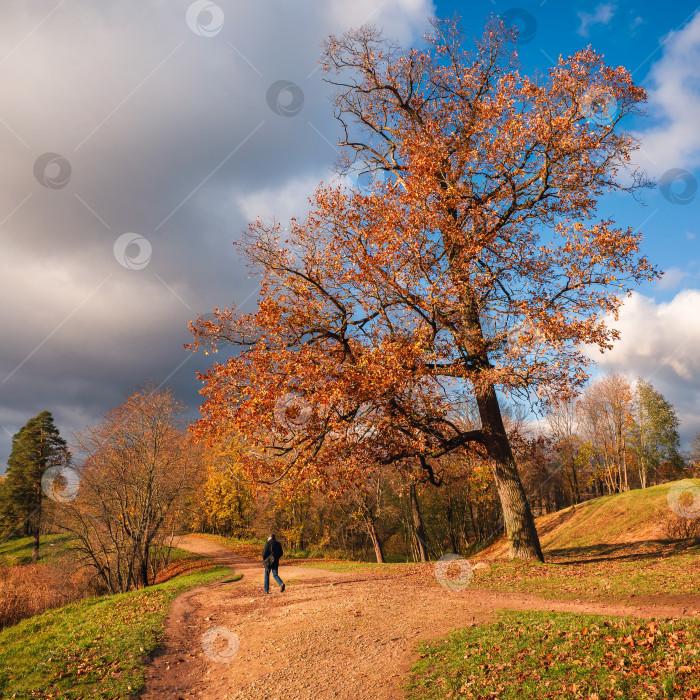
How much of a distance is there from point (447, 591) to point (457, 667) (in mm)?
5937

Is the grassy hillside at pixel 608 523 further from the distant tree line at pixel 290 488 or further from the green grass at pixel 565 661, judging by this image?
the green grass at pixel 565 661

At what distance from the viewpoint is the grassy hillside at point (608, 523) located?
2648 centimetres

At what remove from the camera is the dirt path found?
300 inches

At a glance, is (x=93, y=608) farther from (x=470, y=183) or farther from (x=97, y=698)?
(x=470, y=183)

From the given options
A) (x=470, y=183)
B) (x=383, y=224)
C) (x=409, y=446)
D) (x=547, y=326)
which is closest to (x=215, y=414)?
(x=409, y=446)
